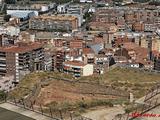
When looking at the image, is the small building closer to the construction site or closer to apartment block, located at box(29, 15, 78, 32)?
the construction site

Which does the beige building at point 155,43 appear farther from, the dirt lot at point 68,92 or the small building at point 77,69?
the dirt lot at point 68,92

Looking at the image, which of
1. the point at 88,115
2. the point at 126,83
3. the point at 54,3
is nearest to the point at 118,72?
the point at 126,83

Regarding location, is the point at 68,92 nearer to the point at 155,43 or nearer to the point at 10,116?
the point at 10,116

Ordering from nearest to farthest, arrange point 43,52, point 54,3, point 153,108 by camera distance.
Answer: point 153,108 → point 43,52 → point 54,3

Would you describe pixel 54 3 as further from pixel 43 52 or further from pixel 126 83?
pixel 126 83

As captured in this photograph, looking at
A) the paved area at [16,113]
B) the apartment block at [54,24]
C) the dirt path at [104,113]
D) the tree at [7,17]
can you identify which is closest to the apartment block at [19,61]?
the dirt path at [104,113]

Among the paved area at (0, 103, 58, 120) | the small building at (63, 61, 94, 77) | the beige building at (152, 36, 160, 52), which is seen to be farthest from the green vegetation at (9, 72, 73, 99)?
the beige building at (152, 36, 160, 52)
